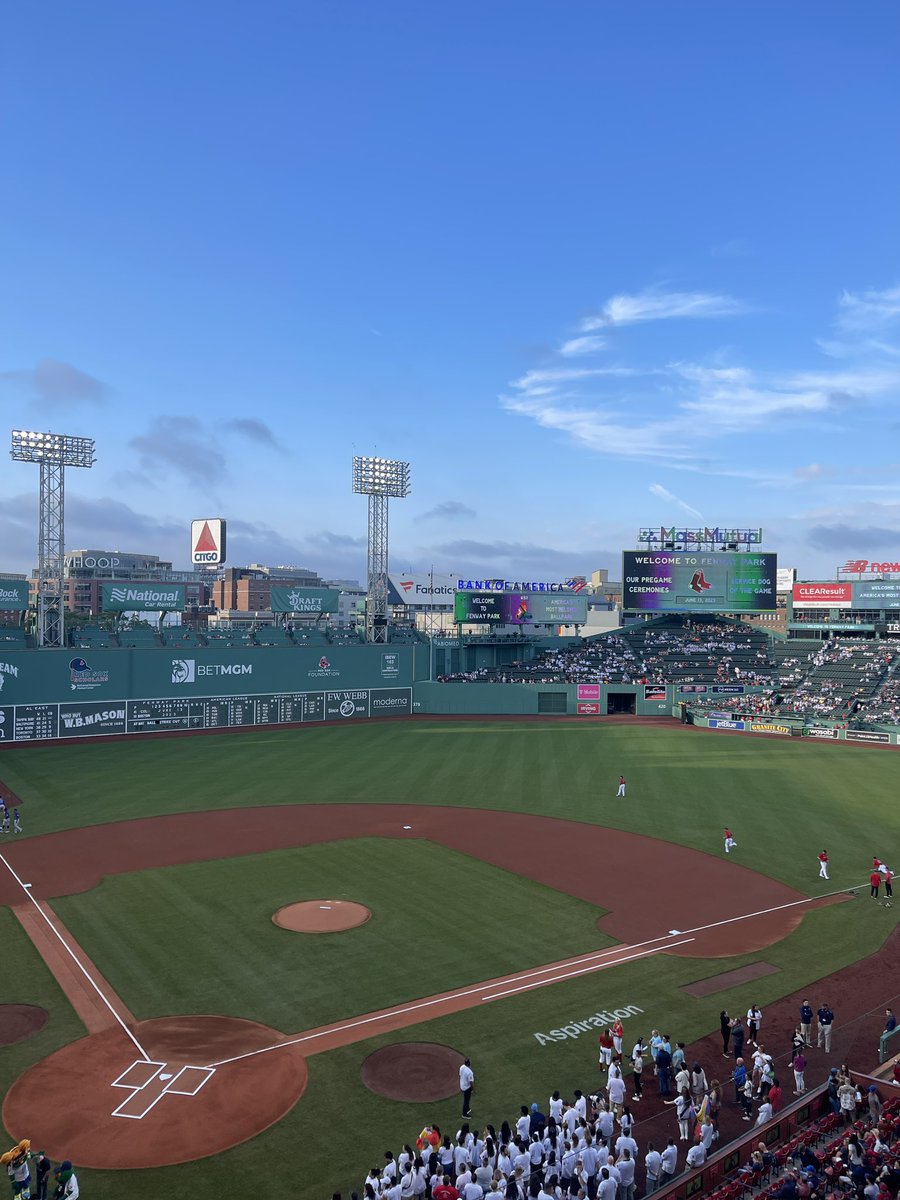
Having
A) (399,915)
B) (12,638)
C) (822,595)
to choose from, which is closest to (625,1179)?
(399,915)

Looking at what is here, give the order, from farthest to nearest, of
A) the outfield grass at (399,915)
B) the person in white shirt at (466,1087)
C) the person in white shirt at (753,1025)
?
1. the person in white shirt at (753,1025)
2. the outfield grass at (399,915)
3. the person in white shirt at (466,1087)

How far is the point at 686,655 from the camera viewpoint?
3214 inches

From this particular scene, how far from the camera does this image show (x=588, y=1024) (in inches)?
770

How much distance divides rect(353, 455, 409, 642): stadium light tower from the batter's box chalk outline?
57.5 metres

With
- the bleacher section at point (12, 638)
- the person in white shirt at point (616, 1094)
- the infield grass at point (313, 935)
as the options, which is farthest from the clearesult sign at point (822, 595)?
the person in white shirt at point (616, 1094)

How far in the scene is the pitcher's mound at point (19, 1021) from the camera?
741 inches

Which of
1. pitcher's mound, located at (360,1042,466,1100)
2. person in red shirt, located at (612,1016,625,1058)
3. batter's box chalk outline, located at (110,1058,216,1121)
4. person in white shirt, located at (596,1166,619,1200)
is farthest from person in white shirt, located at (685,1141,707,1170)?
batter's box chalk outline, located at (110,1058,216,1121)

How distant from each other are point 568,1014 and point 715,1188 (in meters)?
6.22

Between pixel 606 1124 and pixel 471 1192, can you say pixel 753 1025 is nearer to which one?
pixel 606 1124

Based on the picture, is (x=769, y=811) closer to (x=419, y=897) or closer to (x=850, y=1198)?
(x=419, y=897)

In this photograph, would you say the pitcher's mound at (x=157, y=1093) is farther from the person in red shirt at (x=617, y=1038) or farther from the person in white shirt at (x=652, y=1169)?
the person in white shirt at (x=652, y=1169)

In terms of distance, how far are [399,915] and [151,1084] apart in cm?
1004

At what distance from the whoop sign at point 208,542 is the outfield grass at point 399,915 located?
24018 millimetres

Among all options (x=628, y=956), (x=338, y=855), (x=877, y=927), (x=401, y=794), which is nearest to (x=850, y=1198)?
(x=628, y=956)
